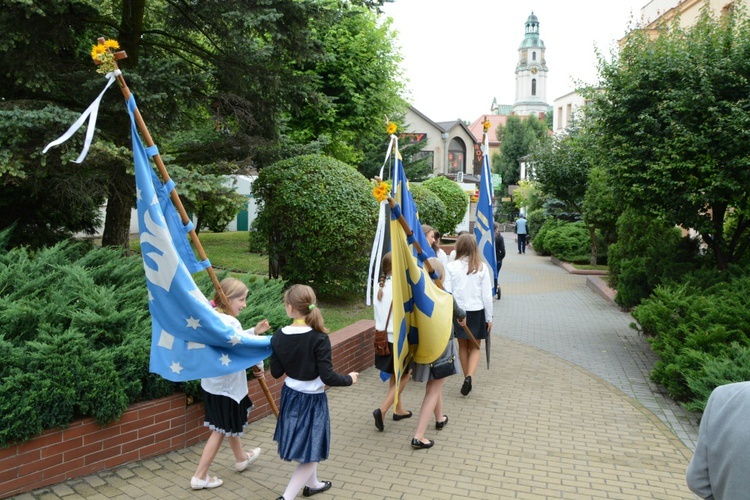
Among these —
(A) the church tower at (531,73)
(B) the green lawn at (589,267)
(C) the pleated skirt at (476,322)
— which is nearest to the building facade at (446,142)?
(B) the green lawn at (589,267)

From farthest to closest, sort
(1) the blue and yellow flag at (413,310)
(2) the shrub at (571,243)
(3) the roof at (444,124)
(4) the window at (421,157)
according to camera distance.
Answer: (3) the roof at (444,124) < (4) the window at (421,157) < (2) the shrub at (571,243) < (1) the blue and yellow flag at (413,310)

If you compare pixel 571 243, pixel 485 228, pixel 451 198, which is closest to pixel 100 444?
pixel 485 228

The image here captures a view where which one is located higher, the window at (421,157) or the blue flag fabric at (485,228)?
the window at (421,157)

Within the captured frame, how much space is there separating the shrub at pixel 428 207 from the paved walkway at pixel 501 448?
10.2 metres

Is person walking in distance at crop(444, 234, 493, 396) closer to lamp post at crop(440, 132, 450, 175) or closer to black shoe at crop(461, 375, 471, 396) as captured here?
black shoe at crop(461, 375, 471, 396)

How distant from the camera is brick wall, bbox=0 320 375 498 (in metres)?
4.55

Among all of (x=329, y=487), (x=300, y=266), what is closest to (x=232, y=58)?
(x=300, y=266)

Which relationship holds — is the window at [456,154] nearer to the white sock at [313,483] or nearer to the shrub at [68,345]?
the shrub at [68,345]

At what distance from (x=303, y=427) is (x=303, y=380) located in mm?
344

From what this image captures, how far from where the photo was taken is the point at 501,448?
20.4 feet

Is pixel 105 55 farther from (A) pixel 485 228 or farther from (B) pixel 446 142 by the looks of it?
A: (B) pixel 446 142

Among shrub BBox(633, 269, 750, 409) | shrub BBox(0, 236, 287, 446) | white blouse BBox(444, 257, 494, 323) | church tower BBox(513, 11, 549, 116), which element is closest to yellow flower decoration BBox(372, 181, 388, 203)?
shrub BBox(0, 236, 287, 446)

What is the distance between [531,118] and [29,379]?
261 feet

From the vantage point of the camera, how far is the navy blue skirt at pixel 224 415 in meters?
5.00
